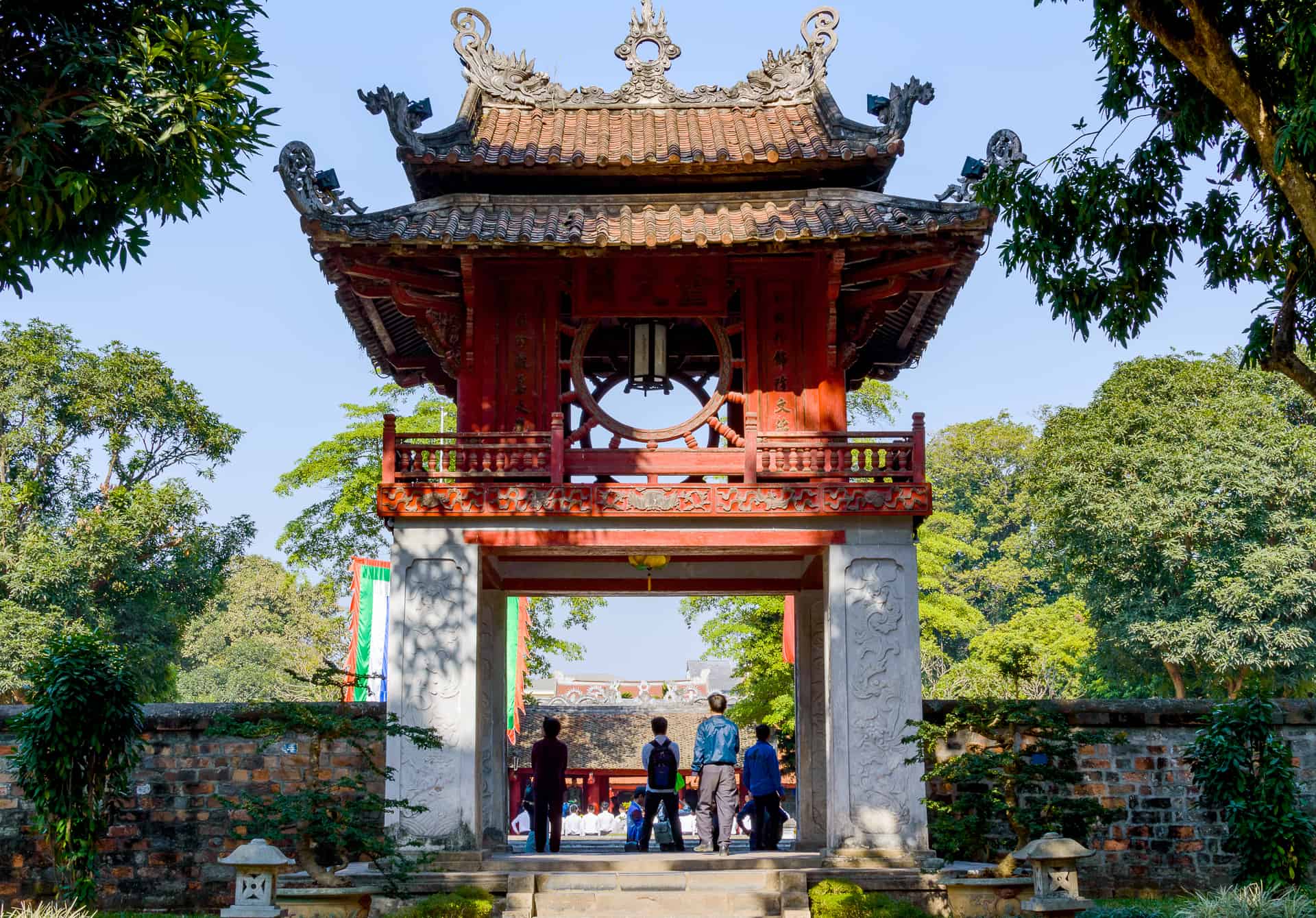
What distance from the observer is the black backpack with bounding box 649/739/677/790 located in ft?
41.4

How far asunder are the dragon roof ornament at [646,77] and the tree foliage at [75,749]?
6.99 m

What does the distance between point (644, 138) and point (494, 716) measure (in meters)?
6.06

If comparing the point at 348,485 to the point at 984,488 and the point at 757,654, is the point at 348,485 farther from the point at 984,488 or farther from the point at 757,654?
the point at 984,488

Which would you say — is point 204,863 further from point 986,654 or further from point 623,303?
point 986,654

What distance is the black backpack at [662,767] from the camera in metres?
12.6

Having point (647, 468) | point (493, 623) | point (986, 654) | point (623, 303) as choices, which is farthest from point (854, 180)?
point (986, 654)

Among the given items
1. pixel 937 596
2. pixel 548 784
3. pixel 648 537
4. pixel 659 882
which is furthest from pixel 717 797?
pixel 937 596

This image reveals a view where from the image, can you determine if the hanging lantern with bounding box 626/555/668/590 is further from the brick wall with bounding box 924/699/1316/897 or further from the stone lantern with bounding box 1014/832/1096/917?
the stone lantern with bounding box 1014/832/1096/917

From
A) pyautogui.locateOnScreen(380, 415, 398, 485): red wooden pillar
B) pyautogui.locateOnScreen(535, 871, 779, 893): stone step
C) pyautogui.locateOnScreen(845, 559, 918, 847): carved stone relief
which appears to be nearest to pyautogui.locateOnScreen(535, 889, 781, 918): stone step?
pyautogui.locateOnScreen(535, 871, 779, 893): stone step

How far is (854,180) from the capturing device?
13.0 metres

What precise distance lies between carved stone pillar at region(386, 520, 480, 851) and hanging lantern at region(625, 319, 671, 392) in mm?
2468

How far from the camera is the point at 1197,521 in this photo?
26.5 metres

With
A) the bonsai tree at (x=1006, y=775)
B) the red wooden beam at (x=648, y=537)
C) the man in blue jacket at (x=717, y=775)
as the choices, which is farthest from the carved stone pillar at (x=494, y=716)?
the bonsai tree at (x=1006, y=775)

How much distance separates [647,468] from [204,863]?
18.6 ft
